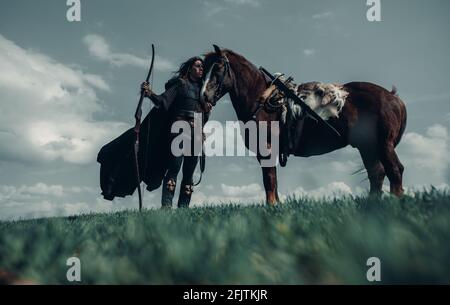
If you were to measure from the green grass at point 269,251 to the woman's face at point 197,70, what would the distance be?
13.6 feet

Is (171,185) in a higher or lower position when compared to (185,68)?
lower

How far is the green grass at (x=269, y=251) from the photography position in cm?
191

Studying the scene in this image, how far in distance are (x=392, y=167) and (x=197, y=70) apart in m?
3.71

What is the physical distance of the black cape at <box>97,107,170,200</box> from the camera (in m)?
7.11

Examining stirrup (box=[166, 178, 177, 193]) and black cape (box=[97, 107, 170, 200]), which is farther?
black cape (box=[97, 107, 170, 200])

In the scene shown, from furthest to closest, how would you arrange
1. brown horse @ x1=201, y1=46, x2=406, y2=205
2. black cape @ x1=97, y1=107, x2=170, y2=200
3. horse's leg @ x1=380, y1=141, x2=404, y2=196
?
black cape @ x1=97, y1=107, x2=170, y2=200, brown horse @ x1=201, y1=46, x2=406, y2=205, horse's leg @ x1=380, y1=141, x2=404, y2=196

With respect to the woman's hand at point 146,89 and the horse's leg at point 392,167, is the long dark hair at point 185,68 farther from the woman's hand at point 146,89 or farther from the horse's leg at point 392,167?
the horse's leg at point 392,167

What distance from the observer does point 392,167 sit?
5.50m

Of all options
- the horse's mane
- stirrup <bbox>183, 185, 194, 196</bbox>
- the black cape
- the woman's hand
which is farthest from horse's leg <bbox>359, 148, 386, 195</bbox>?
the woman's hand

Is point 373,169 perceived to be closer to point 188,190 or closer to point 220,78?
point 220,78

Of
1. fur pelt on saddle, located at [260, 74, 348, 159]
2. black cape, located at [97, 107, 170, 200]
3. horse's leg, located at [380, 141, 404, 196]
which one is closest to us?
horse's leg, located at [380, 141, 404, 196]

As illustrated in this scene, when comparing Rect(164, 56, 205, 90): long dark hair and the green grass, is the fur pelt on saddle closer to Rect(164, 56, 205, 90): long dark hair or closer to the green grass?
Rect(164, 56, 205, 90): long dark hair

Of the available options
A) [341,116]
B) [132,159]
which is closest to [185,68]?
[132,159]

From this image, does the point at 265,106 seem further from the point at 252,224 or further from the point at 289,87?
the point at 252,224
